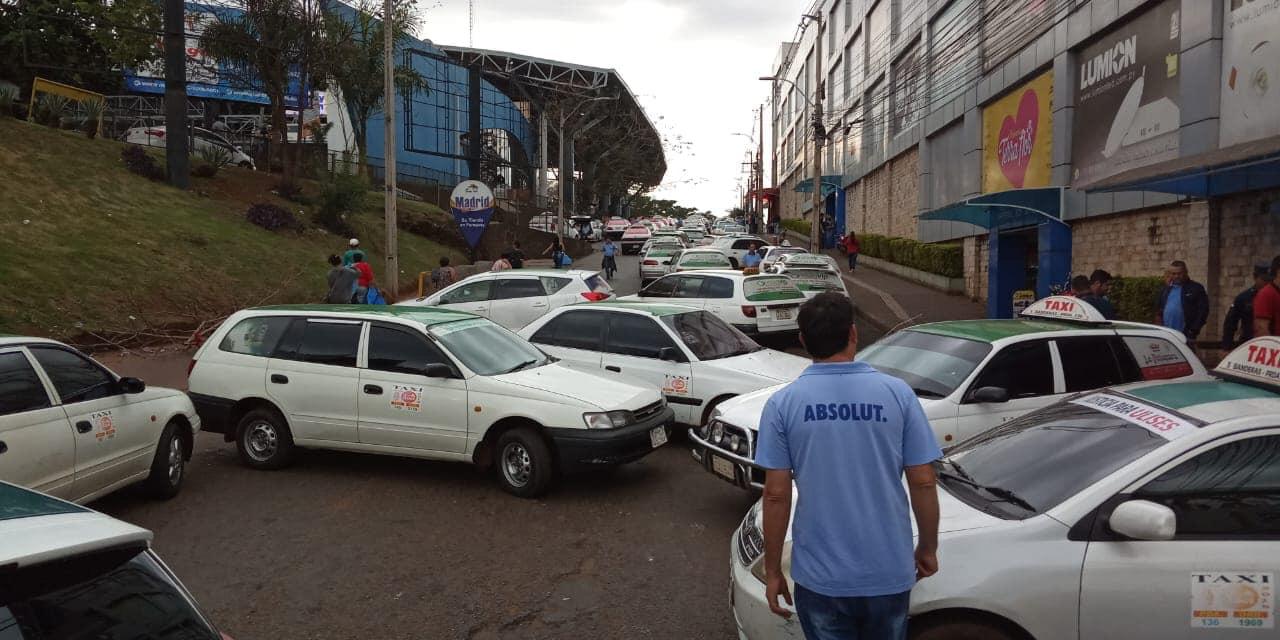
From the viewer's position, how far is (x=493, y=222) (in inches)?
1566

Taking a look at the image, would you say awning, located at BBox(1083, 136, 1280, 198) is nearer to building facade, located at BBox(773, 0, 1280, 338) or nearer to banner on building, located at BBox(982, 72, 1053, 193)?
building facade, located at BBox(773, 0, 1280, 338)

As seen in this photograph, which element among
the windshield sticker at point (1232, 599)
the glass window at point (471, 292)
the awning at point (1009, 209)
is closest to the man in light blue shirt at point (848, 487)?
the windshield sticker at point (1232, 599)

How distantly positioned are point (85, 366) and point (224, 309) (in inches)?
488

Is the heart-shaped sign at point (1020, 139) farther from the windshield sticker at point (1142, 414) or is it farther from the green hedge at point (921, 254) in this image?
the windshield sticker at point (1142, 414)

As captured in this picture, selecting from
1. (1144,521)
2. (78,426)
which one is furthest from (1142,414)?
(78,426)

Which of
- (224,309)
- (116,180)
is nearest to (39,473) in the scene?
(224,309)

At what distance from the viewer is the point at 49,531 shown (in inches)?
91.3

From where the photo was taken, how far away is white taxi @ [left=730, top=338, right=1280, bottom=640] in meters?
3.29

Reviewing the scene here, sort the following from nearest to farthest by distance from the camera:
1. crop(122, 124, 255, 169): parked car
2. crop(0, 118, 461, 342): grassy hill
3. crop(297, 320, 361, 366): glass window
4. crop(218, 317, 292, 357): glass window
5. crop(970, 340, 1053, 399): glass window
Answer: crop(970, 340, 1053, 399): glass window, crop(297, 320, 361, 366): glass window, crop(218, 317, 292, 357): glass window, crop(0, 118, 461, 342): grassy hill, crop(122, 124, 255, 169): parked car

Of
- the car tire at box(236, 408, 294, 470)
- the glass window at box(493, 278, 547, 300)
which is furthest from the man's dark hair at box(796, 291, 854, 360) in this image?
the glass window at box(493, 278, 547, 300)

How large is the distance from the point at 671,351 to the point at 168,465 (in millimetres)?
4673

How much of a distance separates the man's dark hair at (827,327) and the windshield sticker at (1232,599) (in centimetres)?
173

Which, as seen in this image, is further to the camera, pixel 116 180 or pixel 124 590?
pixel 116 180

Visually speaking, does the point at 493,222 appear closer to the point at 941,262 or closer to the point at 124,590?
the point at 941,262
